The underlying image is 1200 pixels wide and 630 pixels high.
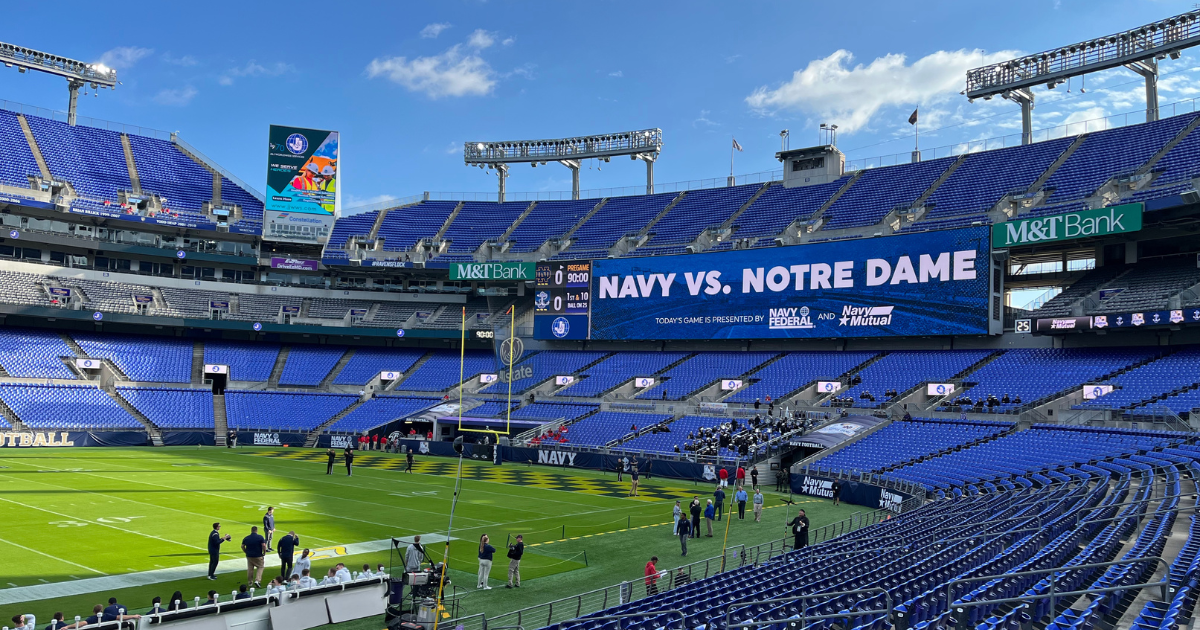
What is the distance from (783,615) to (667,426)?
39.6 metres

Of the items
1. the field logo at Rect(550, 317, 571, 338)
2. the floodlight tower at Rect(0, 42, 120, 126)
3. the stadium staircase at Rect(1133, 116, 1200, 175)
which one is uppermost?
the floodlight tower at Rect(0, 42, 120, 126)

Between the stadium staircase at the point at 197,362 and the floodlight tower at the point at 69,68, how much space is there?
78.4ft

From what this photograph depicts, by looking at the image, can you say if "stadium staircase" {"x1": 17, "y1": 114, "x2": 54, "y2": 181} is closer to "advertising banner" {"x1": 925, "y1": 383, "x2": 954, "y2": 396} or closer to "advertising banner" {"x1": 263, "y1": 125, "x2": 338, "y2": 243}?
"advertising banner" {"x1": 263, "y1": 125, "x2": 338, "y2": 243}

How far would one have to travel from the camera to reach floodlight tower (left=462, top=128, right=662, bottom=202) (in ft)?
250

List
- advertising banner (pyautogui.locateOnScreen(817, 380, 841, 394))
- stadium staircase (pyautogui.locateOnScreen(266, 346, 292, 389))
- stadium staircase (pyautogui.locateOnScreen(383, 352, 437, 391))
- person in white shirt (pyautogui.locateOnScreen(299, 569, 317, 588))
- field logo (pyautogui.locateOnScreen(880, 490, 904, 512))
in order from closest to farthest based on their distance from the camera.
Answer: person in white shirt (pyautogui.locateOnScreen(299, 569, 317, 588)) < field logo (pyautogui.locateOnScreen(880, 490, 904, 512)) < advertising banner (pyautogui.locateOnScreen(817, 380, 841, 394)) < stadium staircase (pyautogui.locateOnScreen(266, 346, 292, 389)) < stadium staircase (pyautogui.locateOnScreen(383, 352, 437, 391))

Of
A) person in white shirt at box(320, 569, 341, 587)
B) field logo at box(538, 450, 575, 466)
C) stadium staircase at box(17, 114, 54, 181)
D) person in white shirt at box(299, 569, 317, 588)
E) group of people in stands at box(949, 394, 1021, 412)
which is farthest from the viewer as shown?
stadium staircase at box(17, 114, 54, 181)

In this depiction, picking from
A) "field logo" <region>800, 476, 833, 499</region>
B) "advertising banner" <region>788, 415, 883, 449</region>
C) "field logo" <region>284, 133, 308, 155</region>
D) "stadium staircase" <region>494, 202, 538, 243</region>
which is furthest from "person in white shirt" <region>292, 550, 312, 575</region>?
"field logo" <region>284, 133, 308, 155</region>

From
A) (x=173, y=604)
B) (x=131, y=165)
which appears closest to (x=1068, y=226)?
(x=173, y=604)

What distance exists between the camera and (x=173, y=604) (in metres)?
14.9

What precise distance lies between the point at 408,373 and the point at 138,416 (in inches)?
750

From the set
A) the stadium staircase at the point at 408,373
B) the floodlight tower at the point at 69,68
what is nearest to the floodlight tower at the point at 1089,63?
the stadium staircase at the point at 408,373

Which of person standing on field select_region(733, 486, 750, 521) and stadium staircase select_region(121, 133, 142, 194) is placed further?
stadium staircase select_region(121, 133, 142, 194)

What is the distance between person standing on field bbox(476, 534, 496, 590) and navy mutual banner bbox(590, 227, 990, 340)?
36.3 meters

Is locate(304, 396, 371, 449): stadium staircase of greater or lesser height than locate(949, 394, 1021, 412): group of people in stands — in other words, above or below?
below
